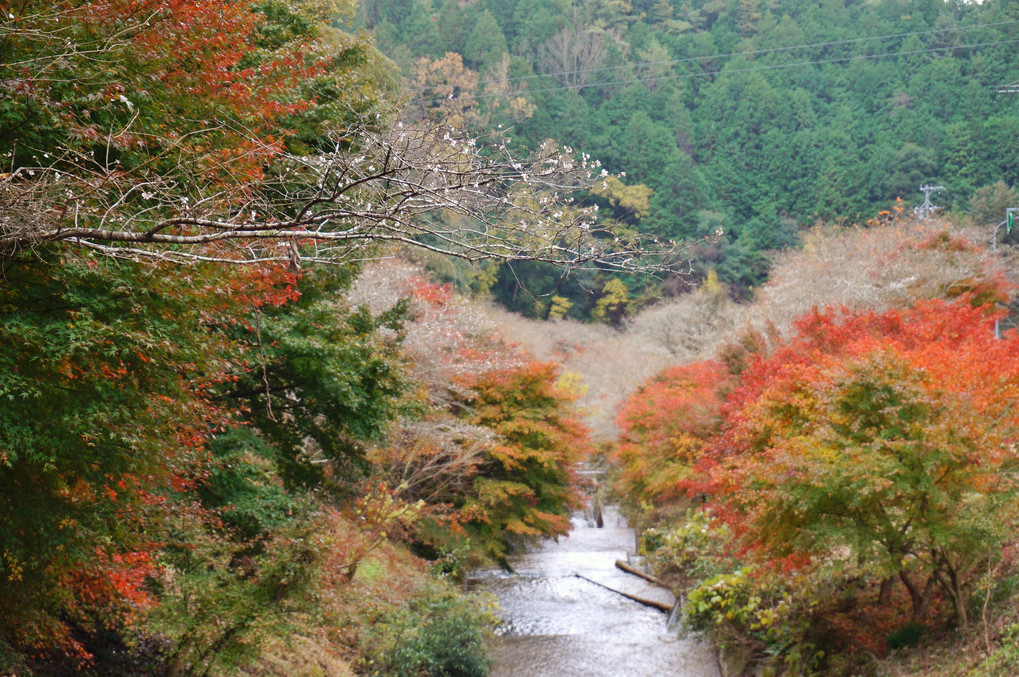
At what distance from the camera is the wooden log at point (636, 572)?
18.3 meters

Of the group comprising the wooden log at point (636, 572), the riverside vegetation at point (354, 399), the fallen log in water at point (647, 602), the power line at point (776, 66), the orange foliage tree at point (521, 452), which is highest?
the power line at point (776, 66)

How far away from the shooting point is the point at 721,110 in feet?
165

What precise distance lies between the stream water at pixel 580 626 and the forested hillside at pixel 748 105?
23157mm

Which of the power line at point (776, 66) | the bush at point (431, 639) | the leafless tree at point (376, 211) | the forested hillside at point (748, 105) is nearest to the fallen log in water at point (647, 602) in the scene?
the bush at point (431, 639)

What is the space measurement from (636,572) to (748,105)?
3866 centimetres

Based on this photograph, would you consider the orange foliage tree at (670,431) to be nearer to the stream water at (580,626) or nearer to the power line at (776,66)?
the stream water at (580,626)

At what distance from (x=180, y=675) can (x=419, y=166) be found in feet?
20.2

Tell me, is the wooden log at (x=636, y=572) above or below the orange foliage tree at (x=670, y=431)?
below

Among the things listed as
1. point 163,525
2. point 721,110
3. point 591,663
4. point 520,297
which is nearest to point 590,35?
point 721,110

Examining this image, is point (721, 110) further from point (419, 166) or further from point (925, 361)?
point (419, 166)

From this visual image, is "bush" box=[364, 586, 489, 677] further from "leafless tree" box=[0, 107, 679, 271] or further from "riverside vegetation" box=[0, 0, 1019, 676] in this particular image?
"leafless tree" box=[0, 107, 679, 271]

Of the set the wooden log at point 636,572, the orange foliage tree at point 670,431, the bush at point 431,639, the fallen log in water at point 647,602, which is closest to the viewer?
the bush at point 431,639

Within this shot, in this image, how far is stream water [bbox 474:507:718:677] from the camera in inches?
501

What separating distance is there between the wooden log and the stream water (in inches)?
5.6
